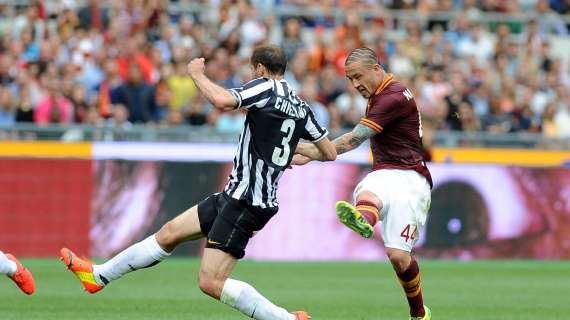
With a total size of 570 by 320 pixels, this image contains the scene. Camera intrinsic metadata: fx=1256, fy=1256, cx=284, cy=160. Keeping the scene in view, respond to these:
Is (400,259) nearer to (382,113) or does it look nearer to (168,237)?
(382,113)

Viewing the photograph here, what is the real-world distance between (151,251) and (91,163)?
28.5 feet

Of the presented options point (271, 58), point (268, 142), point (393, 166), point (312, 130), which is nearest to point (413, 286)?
point (393, 166)

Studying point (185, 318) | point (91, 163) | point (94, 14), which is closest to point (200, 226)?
point (185, 318)

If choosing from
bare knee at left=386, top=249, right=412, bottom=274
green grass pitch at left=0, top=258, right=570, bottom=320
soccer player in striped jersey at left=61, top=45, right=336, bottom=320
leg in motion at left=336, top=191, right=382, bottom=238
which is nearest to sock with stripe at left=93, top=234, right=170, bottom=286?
soccer player in striped jersey at left=61, top=45, right=336, bottom=320

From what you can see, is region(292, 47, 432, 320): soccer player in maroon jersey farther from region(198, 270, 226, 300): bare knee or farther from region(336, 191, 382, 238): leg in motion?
region(198, 270, 226, 300): bare knee

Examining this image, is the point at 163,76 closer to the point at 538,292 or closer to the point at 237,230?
the point at 538,292

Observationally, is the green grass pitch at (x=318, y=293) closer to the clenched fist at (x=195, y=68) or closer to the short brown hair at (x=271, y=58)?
the short brown hair at (x=271, y=58)

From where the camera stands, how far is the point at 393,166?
10344 mm

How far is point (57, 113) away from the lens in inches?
714

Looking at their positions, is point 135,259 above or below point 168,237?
below

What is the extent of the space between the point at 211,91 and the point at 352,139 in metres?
2.06

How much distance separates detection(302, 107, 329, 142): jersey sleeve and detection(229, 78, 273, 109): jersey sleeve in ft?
1.50

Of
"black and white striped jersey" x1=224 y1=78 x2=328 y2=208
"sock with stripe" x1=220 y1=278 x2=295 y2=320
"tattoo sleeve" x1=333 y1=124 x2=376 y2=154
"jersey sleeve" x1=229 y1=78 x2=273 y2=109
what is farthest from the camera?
"tattoo sleeve" x1=333 y1=124 x2=376 y2=154

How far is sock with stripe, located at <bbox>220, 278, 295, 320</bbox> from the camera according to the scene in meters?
8.77
